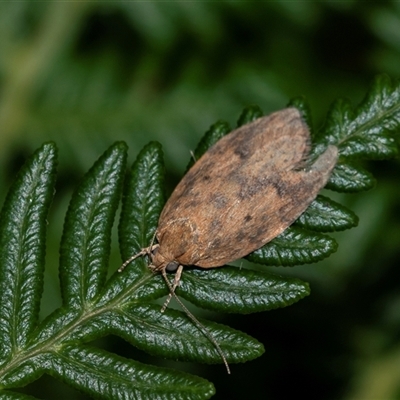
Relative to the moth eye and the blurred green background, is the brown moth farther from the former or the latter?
the blurred green background

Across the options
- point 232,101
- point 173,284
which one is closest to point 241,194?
point 173,284

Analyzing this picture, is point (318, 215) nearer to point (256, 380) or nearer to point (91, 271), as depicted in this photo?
point (91, 271)

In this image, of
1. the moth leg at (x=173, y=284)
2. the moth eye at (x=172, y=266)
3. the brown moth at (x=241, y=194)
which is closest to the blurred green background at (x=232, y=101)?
the brown moth at (x=241, y=194)

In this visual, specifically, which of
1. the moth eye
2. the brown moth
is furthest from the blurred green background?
the moth eye

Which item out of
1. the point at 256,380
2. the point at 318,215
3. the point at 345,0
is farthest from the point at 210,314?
the point at 345,0

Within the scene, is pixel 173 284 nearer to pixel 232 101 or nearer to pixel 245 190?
pixel 245 190
